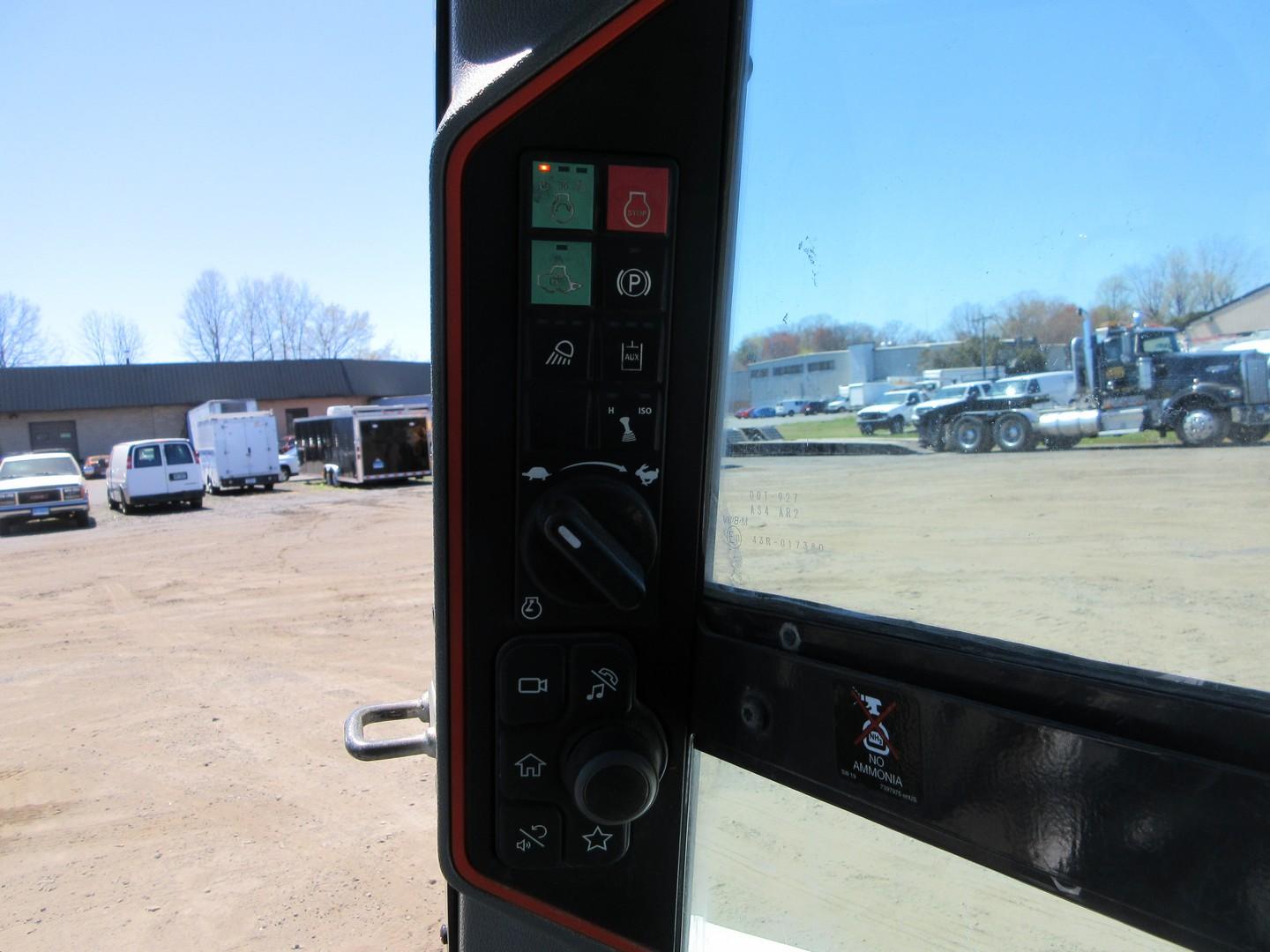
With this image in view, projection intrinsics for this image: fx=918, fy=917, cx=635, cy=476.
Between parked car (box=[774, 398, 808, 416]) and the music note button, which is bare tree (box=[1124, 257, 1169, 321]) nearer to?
parked car (box=[774, 398, 808, 416])

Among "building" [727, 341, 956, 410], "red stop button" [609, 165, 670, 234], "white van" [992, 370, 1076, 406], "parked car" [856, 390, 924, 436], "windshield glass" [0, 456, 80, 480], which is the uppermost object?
"red stop button" [609, 165, 670, 234]

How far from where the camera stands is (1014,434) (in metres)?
0.96

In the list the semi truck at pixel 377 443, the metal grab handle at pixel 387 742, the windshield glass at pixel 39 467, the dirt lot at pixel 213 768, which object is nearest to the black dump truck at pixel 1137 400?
the metal grab handle at pixel 387 742

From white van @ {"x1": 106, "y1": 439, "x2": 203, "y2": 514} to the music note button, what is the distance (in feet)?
78.5

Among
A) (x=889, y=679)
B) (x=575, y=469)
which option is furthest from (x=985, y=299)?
(x=575, y=469)

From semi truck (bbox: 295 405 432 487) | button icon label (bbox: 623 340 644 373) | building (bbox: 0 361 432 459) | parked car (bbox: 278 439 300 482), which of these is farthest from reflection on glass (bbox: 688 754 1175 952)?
building (bbox: 0 361 432 459)

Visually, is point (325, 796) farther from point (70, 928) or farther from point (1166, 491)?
point (1166, 491)

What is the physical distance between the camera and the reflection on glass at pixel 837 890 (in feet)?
3.21

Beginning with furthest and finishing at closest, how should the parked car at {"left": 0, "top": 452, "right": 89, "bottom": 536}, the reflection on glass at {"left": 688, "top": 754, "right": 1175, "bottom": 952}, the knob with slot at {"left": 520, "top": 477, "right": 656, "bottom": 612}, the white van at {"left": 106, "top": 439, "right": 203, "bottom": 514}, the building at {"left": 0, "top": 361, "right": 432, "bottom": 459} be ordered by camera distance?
the building at {"left": 0, "top": 361, "right": 432, "bottom": 459} → the white van at {"left": 106, "top": 439, "right": 203, "bottom": 514} → the parked car at {"left": 0, "top": 452, "right": 89, "bottom": 536} → the knob with slot at {"left": 520, "top": 477, "right": 656, "bottom": 612} → the reflection on glass at {"left": 688, "top": 754, "right": 1175, "bottom": 952}

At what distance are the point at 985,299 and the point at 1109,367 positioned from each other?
0.48ft

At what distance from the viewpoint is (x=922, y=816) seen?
3.30 ft

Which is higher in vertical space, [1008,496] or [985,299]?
[985,299]

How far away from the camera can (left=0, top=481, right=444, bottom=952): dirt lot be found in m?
4.34

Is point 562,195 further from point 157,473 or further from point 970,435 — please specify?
point 157,473
